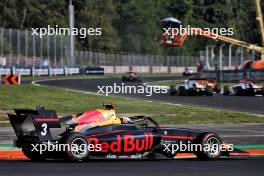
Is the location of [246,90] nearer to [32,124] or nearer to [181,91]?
[181,91]

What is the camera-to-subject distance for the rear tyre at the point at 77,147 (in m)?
18.8

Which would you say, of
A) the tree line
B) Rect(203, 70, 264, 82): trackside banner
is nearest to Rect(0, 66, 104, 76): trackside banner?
the tree line

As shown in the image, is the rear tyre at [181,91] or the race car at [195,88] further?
the rear tyre at [181,91]

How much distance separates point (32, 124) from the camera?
62.6ft

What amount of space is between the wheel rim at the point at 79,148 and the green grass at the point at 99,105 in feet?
51.7

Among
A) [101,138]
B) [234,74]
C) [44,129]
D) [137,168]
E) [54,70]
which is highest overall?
[54,70]

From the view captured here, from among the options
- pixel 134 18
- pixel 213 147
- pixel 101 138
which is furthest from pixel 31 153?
pixel 134 18

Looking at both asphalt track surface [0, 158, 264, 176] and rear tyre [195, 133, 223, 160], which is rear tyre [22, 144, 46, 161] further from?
rear tyre [195, 133, 223, 160]

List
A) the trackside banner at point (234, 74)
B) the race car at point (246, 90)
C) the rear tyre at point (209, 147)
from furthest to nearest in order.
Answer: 1. the trackside banner at point (234, 74)
2. the race car at point (246, 90)
3. the rear tyre at point (209, 147)

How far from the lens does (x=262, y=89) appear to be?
5559cm

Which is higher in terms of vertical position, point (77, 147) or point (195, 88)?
point (195, 88)

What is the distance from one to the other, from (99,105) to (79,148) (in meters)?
25.8

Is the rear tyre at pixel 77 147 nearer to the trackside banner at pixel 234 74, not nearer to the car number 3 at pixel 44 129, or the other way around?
the car number 3 at pixel 44 129

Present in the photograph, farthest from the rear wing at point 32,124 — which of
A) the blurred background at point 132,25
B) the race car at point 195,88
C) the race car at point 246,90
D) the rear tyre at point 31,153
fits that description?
the blurred background at point 132,25
